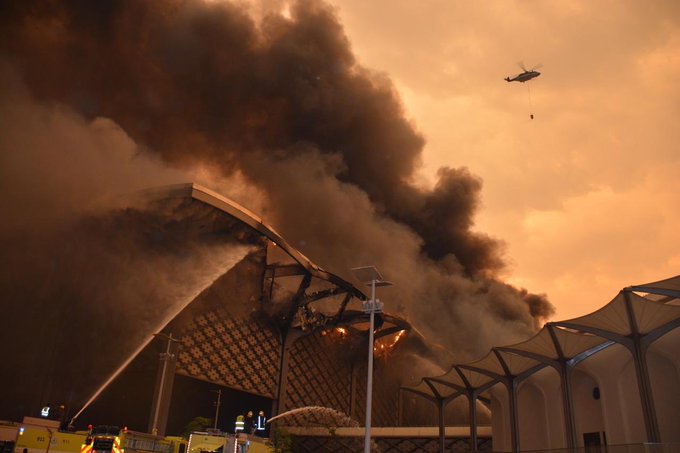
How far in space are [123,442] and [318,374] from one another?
26997mm

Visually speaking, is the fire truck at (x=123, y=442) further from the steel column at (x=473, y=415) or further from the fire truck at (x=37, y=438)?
the steel column at (x=473, y=415)

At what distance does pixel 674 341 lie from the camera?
2006 centimetres

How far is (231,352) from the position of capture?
33.5 m

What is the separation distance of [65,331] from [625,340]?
25380 millimetres

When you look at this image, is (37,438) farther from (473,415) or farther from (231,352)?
(473,415)

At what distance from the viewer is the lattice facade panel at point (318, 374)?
3919 centimetres

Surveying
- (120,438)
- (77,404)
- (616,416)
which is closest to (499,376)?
(616,416)

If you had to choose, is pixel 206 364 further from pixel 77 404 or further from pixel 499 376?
pixel 499 376

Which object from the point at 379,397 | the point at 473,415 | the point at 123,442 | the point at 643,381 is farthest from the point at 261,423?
the point at 379,397

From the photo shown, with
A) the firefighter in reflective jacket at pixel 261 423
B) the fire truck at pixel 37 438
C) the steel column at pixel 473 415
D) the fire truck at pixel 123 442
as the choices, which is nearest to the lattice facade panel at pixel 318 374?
the firefighter in reflective jacket at pixel 261 423

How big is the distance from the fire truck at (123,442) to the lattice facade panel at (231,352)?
1216cm

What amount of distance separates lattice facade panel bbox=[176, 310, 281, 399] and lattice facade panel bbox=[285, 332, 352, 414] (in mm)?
2056

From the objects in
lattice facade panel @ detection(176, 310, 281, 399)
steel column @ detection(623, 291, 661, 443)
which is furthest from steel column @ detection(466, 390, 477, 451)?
steel column @ detection(623, 291, 661, 443)

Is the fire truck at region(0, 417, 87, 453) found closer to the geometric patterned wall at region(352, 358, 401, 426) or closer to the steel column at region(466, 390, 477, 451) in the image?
the steel column at region(466, 390, 477, 451)
